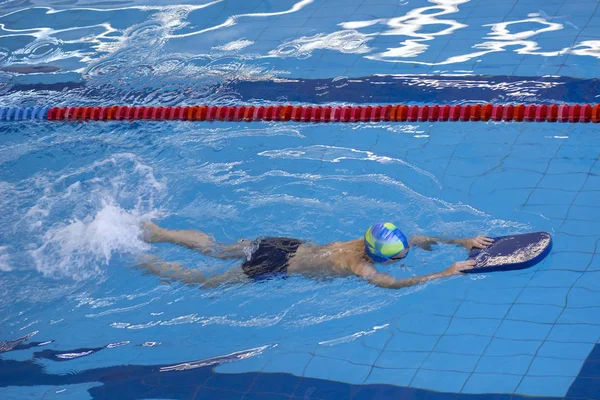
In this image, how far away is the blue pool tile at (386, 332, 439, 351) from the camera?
141 inches

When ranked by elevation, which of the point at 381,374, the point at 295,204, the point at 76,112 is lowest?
the point at 381,374

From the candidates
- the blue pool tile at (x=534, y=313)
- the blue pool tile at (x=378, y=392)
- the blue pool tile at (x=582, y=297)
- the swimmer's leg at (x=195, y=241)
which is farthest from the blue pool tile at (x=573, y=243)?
the swimmer's leg at (x=195, y=241)

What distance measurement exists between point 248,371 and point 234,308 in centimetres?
50

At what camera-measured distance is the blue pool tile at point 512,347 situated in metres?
3.44

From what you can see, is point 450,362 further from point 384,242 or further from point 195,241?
point 195,241

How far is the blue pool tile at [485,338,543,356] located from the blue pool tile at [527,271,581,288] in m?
0.42

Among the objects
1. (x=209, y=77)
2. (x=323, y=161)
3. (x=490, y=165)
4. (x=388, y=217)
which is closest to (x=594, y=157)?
(x=490, y=165)

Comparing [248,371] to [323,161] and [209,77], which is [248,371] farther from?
[209,77]

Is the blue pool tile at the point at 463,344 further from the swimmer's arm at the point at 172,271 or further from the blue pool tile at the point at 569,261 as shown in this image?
the swimmer's arm at the point at 172,271

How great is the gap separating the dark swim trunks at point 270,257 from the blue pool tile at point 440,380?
1.01m

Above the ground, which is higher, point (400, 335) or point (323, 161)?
point (323, 161)

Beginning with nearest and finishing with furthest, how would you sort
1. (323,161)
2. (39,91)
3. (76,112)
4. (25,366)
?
(25,366) < (323,161) < (76,112) < (39,91)

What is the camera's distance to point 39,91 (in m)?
6.06

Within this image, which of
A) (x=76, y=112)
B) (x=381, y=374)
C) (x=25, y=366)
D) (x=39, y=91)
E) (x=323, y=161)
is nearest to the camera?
(x=381, y=374)
